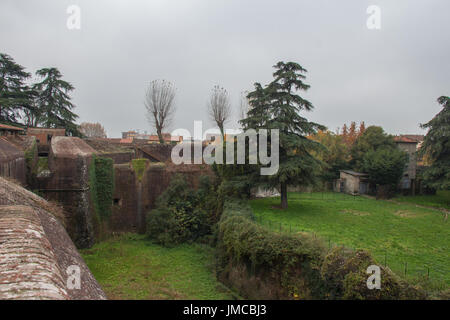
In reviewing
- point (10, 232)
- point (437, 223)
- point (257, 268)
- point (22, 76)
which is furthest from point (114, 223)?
point (22, 76)

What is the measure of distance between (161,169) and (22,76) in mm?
20419

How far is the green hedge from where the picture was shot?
552 centimetres

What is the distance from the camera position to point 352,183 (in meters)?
27.9

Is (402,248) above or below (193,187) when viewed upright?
below

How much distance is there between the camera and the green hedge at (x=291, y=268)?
18.1 feet

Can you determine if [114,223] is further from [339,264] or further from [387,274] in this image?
[387,274]

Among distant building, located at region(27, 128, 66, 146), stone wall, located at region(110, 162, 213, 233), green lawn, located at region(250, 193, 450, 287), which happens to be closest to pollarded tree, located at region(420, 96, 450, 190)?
green lawn, located at region(250, 193, 450, 287)

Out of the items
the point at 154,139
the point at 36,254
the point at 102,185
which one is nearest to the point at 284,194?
the point at 102,185

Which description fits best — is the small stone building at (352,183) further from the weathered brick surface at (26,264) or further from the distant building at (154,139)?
the weathered brick surface at (26,264)

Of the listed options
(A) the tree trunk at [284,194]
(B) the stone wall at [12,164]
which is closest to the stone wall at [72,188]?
(B) the stone wall at [12,164]

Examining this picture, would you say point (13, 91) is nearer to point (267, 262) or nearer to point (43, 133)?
point (43, 133)

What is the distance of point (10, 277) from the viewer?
7.95ft

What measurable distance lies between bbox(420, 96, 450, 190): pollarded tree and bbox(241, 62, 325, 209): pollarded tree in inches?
503

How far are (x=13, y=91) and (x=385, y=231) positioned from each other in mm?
32099
